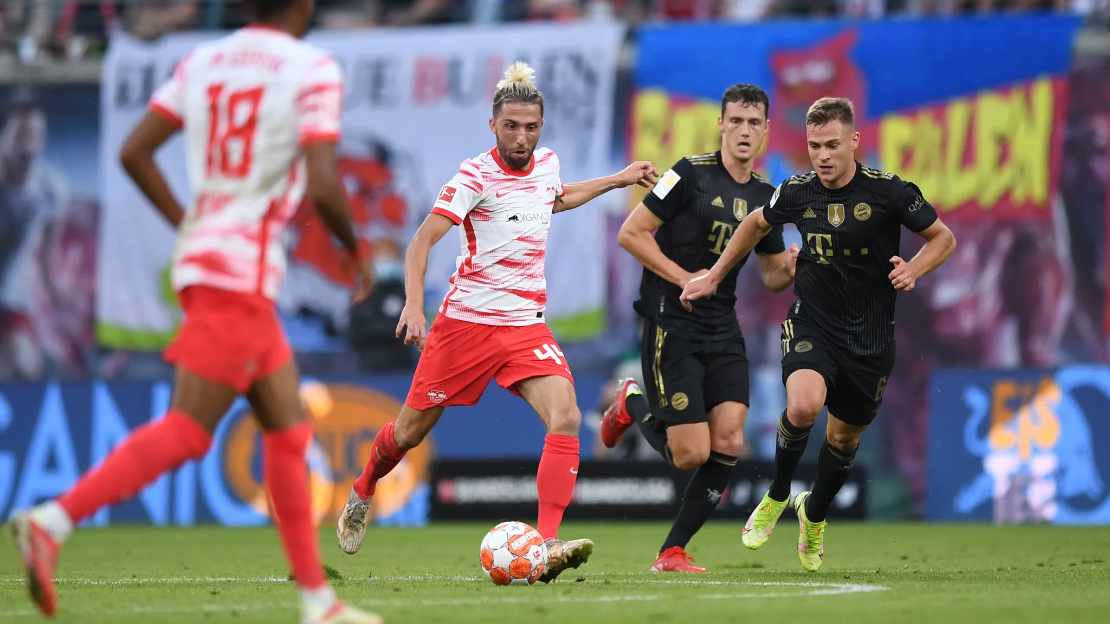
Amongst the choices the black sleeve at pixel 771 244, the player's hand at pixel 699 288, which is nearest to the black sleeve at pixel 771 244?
the black sleeve at pixel 771 244

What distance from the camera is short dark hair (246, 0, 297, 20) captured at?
600 cm

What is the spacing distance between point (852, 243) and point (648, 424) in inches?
72.8

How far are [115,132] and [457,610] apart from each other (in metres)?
15.2

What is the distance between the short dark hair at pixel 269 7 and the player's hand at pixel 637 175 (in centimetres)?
350

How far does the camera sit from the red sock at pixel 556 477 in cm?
836

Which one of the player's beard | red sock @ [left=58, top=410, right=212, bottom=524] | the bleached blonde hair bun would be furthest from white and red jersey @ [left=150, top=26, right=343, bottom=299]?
the player's beard

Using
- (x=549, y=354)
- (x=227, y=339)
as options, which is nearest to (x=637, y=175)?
(x=549, y=354)

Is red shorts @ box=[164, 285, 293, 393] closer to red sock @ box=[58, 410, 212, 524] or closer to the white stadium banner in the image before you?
red sock @ box=[58, 410, 212, 524]

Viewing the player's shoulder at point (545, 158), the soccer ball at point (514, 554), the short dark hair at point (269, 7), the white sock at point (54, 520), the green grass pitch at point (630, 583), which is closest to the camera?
the white sock at point (54, 520)

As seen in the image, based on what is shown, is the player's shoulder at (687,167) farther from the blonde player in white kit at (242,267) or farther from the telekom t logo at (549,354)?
the blonde player in white kit at (242,267)

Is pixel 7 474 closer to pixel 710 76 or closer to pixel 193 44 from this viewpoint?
pixel 193 44

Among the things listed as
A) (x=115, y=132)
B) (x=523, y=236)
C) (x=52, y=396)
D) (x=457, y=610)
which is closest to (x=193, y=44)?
(x=115, y=132)

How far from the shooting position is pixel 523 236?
350 inches

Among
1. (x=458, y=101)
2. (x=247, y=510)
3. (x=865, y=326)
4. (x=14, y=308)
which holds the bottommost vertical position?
(x=247, y=510)
